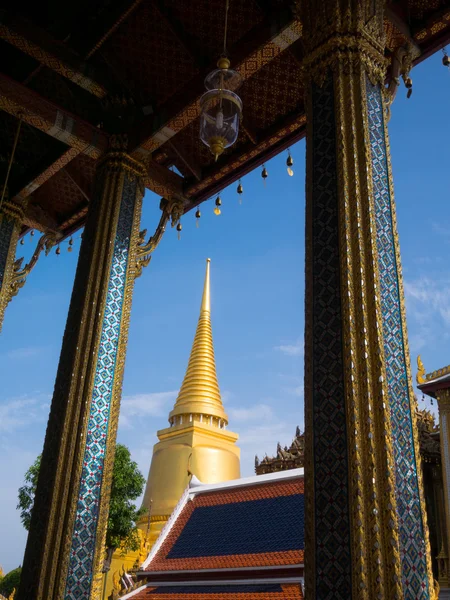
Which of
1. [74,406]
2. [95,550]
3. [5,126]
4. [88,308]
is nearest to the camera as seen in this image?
[95,550]

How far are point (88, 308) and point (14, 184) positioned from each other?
9.41 ft

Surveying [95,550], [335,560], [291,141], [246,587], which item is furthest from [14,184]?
[335,560]

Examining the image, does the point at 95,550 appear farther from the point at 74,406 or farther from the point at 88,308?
the point at 88,308

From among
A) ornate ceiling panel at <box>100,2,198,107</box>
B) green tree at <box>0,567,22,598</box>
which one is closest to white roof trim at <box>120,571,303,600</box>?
ornate ceiling panel at <box>100,2,198,107</box>

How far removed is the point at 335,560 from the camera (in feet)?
8.57

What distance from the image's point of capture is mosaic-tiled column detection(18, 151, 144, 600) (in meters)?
4.42

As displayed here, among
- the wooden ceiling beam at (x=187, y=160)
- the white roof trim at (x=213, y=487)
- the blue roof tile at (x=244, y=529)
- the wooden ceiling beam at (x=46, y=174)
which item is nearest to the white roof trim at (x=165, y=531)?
the white roof trim at (x=213, y=487)

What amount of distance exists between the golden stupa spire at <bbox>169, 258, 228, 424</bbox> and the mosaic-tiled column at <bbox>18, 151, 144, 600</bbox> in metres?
16.2

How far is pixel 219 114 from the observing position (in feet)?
12.5

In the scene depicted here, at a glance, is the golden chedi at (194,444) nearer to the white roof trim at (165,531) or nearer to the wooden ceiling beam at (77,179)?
the white roof trim at (165,531)

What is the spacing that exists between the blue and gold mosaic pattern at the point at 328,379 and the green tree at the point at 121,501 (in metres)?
10.9

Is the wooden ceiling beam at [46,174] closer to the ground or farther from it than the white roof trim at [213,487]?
farther from it

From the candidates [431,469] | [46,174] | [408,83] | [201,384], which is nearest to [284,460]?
[431,469]

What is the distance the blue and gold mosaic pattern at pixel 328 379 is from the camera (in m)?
2.63
